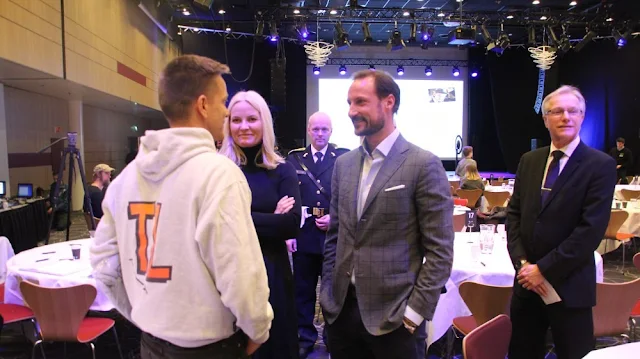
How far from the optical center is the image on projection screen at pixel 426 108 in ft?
46.5

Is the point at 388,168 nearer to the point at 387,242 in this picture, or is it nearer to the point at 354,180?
the point at 354,180

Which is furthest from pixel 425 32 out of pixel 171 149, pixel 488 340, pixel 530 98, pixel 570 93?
pixel 171 149

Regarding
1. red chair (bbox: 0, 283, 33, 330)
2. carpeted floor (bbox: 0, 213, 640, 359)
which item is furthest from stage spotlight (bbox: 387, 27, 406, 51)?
red chair (bbox: 0, 283, 33, 330)

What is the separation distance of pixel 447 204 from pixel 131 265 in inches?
43.4

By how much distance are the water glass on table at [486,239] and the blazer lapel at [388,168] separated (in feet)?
5.47

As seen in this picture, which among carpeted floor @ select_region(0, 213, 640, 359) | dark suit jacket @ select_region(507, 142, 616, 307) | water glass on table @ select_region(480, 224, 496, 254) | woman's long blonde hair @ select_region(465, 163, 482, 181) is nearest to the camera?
dark suit jacket @ select_region(507, 142, 616, 307)

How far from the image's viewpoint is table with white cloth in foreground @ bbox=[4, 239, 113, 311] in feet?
9.41

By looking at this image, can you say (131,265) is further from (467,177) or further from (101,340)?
(467,177)

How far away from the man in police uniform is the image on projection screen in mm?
10490

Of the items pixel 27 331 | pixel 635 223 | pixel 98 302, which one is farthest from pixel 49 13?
pixel 635 223

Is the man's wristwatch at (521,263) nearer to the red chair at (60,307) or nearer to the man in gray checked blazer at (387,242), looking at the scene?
the man in gray checked blazer at (387,242)

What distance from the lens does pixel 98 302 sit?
290cm

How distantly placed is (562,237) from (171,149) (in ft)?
5.63

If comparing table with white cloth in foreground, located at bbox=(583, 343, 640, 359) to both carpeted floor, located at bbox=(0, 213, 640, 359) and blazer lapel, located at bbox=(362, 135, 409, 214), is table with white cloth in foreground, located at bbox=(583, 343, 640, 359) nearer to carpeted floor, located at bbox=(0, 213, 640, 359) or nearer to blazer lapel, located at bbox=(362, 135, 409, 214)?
blazer lapel, located at bbox=(362, 135, 409, 214)
